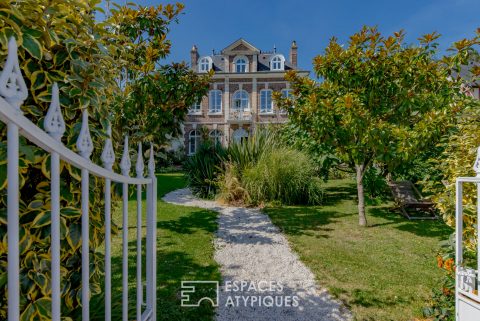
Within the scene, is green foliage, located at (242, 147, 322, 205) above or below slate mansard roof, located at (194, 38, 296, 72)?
below

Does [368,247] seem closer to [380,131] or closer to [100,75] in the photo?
[380,131]

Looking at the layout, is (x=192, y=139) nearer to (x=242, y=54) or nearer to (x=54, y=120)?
(x=242, y=54)

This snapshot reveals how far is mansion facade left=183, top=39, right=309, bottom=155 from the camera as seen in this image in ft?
70.0

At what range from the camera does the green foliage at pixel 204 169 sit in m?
A: 8.66

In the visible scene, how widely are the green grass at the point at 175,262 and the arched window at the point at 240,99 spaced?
16188 millimetres

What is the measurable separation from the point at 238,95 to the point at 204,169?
14.1 meters

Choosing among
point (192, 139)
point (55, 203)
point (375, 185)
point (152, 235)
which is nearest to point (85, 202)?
point (55, 203)

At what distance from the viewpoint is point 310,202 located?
7836 millimetres

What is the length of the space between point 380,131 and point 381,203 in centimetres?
405

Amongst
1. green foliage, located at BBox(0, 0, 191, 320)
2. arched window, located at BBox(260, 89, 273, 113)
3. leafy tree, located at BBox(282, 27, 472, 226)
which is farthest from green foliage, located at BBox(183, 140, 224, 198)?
arched window, located at BBox(260, 89, 273, 113)

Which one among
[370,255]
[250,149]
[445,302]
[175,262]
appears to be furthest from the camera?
[250,149]

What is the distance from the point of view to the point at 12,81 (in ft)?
2.43

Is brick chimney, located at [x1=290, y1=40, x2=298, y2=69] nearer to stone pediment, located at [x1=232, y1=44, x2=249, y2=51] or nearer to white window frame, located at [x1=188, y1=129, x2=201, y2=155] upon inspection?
stone pediment, located at [x1=232, y1=44, x2=249, y2=51]

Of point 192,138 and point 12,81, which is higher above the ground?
point 192,138
